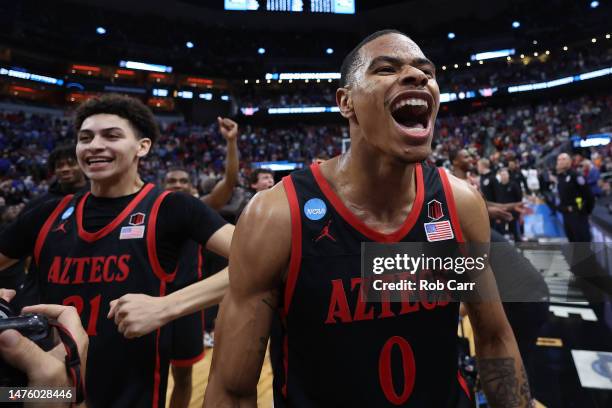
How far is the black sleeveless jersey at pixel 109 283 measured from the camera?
1.65 metres

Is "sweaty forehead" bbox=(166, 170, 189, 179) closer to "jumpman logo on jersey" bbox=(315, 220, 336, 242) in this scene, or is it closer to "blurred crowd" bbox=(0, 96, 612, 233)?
"jumpman logo on jersey" bbox=(315, 220, 336, 242)

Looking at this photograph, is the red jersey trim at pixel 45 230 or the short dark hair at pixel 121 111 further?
the short dark hair at pixel 121 111

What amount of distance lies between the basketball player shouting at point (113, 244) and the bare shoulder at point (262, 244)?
1.31 feet

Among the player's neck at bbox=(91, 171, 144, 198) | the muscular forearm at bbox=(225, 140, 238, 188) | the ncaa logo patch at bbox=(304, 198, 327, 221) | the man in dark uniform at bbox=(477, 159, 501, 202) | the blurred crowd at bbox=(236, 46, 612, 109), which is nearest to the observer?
the ncaa logo patch at bbox=(304, 198, 327, 221)

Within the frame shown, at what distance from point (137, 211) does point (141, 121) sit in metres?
0.51

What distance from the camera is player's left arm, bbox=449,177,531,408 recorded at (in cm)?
141

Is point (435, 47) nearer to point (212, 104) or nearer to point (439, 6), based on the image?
point (439, 6)

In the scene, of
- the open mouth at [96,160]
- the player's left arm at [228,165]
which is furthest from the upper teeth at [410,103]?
the player's left arm at [228,165]

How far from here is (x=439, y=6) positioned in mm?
27719

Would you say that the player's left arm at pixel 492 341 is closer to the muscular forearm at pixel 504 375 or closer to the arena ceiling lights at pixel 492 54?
the muscular forearm at pixel 504 375

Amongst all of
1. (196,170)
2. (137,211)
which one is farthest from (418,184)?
(196,170)

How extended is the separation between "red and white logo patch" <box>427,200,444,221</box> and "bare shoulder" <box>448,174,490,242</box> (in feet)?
0.24

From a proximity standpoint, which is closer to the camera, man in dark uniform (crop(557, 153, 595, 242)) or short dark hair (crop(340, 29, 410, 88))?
short dark hair (crop(340, 29, 410, 88))

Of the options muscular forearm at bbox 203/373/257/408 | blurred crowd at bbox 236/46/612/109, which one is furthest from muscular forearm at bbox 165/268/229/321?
blurred crowd at bbox 236/46/612/109
